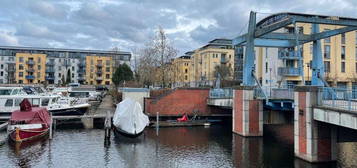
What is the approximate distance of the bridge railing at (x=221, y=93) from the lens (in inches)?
1330

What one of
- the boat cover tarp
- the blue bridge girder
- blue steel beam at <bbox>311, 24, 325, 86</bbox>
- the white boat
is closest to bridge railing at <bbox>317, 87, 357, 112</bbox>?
the blue bridge girder

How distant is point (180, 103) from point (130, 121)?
444 inches

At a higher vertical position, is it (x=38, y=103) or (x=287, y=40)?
(x=287, y=40)

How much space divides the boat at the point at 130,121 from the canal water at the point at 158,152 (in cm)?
69

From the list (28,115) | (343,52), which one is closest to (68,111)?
(28,115)

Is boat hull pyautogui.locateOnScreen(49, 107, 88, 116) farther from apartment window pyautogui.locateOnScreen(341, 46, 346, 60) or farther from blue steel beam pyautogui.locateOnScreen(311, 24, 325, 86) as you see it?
apartment window pyautogui.locateOnScreen(341, 46, 346, 60)

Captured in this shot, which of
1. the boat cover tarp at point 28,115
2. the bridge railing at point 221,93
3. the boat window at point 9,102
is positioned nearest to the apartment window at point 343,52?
the bridge railing at point 221,93

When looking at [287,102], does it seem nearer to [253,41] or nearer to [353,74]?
[253,41]

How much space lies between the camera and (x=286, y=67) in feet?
163

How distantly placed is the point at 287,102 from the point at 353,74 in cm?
3265

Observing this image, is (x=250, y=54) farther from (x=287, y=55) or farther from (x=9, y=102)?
(x=9, y=102)

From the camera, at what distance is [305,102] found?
61.7 feet

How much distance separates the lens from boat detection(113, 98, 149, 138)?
1025 inches

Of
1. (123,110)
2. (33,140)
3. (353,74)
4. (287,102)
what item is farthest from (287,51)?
(33,140)
